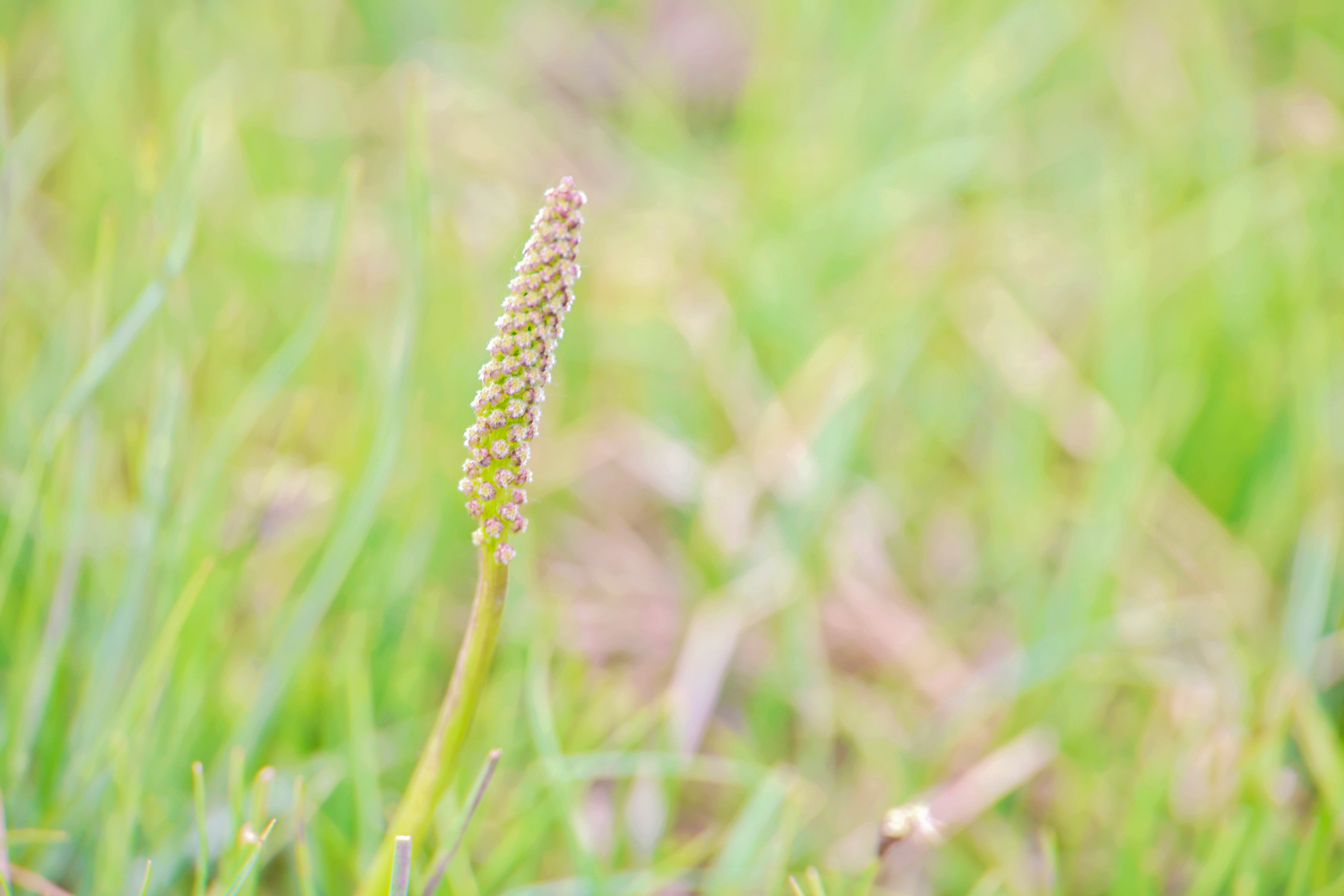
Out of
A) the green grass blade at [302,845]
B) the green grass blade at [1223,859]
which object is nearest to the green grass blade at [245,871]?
the green grass blade at [302,845]

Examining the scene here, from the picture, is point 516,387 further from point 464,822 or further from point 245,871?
point 245,871

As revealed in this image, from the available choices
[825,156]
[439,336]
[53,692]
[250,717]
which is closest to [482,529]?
[250,717]

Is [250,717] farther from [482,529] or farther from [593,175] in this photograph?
[593,175]

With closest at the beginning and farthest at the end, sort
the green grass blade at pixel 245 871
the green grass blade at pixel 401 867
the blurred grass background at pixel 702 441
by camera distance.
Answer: the green grass blade at pixel 401 867, the green grass blade at pixel 245 871, the blurred grass background at pixel 702 441

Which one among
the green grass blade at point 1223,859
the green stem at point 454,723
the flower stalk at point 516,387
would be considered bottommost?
the green grass blade at point 1223,859

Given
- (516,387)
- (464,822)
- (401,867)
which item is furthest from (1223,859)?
(516,387)

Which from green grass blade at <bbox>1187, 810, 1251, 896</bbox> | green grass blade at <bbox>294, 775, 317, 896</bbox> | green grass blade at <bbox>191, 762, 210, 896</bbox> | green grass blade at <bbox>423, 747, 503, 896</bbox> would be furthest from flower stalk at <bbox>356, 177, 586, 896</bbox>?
green grass blade at <bbox>1187, 810, 1251, 896</bbox>

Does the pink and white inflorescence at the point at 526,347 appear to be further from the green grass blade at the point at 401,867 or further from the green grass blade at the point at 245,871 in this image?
the green grass blade at the point at 245,871
